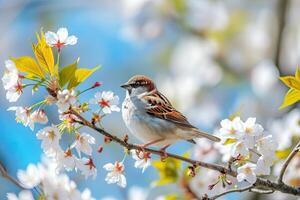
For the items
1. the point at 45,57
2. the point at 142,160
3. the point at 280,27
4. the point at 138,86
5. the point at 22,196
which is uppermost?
the point at 280,27

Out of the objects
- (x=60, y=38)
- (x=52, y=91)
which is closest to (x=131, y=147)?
(x=52, y=91)

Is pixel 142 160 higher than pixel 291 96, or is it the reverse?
pixel 291 96

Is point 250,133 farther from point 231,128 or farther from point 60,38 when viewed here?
point 60,38

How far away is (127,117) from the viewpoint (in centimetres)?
236

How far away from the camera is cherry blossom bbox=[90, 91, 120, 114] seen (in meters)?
1.75

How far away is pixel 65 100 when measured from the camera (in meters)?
1.59

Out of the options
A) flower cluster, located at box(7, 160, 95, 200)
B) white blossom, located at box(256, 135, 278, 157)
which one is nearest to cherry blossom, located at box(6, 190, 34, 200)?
flower cluster, located at box(7, 160, 95, 200)

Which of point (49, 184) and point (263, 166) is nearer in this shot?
point (263, 166)

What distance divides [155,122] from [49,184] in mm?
495

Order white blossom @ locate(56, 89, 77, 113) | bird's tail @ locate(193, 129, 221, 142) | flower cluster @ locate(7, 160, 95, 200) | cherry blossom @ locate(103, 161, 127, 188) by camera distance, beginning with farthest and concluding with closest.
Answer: bird's tail @ locate(193, 129, 221, 142) → flower cluster @ locate(7, 160, 95, 200) → cherry blossom @ locate(103, 161, 127, 188) → white blossom @ locate(56, 89, 77, 113)

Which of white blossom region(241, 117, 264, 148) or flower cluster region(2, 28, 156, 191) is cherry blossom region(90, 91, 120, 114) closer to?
flower cluster region(2, 28, 156, 191)

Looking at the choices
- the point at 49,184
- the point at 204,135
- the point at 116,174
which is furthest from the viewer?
the point at 204,135

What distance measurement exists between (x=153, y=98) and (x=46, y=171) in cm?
54

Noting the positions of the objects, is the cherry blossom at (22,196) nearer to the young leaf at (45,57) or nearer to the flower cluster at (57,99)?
the flower cluster at (57,99)
